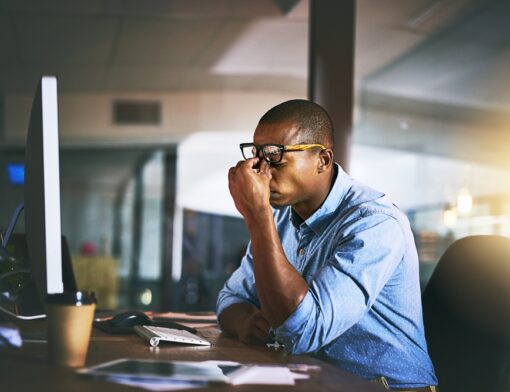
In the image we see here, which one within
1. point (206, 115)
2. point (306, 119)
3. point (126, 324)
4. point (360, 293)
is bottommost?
point (126, 324)

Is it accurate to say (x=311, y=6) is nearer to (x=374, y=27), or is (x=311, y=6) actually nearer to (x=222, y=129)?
(x=374, y=27)

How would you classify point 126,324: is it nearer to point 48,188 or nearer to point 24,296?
point 24,296

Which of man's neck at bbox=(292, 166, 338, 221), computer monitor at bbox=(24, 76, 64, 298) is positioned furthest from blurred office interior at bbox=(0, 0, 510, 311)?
computer monitor at bbox=(24, 76, 64, 298)

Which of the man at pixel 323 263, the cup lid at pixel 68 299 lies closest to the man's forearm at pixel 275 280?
the man at pixel 323 263

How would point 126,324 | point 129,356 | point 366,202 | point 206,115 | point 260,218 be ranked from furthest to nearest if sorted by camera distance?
point 206,115 < point 126,324 < point 366,202 < point 260,218 < point 129,356

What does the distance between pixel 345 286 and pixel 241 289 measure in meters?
0.61

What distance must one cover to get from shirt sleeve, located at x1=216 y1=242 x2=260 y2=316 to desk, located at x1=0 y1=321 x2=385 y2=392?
8.5 inches

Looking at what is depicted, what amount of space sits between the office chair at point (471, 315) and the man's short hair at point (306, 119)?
0.47m

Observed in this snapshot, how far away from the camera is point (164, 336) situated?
1597 mm

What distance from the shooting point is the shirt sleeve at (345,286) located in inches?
60.2

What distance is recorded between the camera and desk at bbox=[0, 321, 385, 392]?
42.9 inches

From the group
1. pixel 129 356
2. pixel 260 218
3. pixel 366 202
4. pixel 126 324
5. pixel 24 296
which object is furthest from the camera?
pixel 24 296

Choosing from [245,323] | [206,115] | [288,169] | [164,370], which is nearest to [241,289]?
[245,323]

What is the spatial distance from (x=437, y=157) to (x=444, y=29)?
852 millimetres
